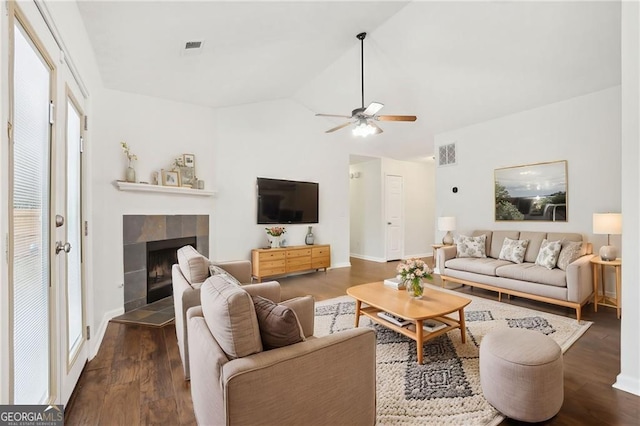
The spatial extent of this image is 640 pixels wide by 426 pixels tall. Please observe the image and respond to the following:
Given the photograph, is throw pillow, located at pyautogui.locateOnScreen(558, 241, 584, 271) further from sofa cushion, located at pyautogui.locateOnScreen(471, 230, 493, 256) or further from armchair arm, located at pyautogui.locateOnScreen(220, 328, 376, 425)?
armchair arm, located at pyautogui.locateOnScreen(220, 328, 376, 425)

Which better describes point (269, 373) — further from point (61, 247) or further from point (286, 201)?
point (286, 201)

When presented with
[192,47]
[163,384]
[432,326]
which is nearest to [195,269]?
[163,384]

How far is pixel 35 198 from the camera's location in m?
1.44

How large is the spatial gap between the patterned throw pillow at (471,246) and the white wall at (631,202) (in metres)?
2.57

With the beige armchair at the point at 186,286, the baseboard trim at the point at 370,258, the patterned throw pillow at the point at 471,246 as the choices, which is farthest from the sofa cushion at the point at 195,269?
the baseboard trim at the point at 370,258

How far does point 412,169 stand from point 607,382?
6365 millimetres

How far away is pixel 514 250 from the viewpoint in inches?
166

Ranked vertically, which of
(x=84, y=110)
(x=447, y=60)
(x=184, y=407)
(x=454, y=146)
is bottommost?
(x=184, y=407)

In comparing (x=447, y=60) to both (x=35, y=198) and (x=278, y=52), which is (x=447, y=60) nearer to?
(x=278, y=52)

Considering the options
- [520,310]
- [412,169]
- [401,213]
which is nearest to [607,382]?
[520,310]

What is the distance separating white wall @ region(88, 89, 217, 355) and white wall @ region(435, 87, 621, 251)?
4.55m

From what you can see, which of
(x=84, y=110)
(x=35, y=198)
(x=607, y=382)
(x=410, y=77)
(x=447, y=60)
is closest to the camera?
(x=35, y=198)

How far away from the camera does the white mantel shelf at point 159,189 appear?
143 inches

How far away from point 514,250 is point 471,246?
1.96 feet
